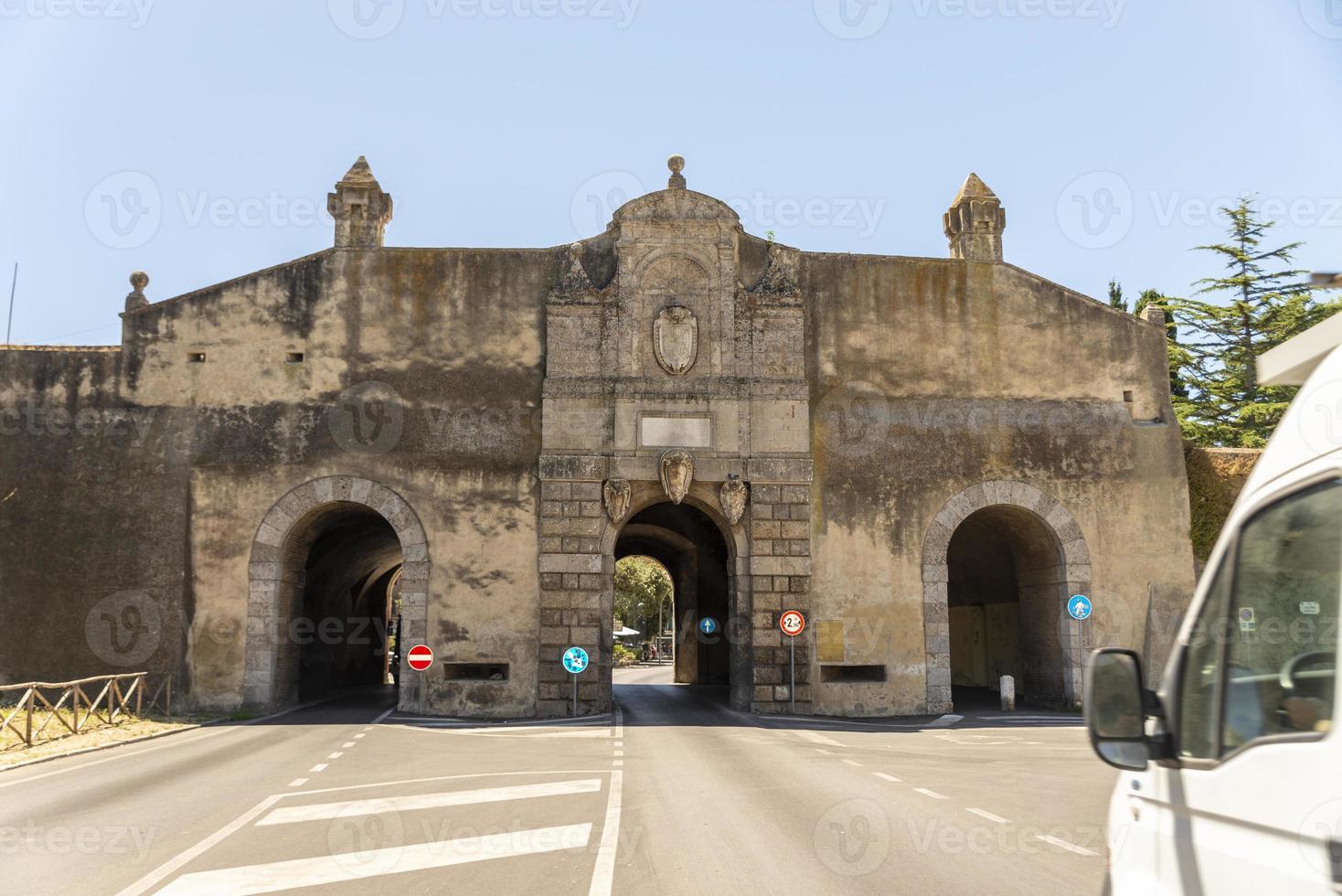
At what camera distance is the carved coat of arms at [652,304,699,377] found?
21.4 m

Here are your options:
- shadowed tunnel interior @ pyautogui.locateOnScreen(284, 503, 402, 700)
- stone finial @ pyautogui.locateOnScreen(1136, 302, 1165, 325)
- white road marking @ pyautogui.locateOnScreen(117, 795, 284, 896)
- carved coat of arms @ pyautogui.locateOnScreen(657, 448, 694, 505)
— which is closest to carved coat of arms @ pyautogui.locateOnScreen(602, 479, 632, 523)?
carved coat of arms @ pyautogui.locateOnScreen(657, 448, 694, 505)

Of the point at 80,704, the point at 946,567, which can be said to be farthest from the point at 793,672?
the point at 80,704

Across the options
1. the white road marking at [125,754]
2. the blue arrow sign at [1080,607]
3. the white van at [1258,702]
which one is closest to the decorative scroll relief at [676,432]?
the blue arrow sign at [1080,607]

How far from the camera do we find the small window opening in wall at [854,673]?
2106 centimetres

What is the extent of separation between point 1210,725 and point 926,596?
18.8 metres

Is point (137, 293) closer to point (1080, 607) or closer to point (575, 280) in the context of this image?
point (575, 280)

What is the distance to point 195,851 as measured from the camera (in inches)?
303

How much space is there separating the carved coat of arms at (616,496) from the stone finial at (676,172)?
641 centimetres

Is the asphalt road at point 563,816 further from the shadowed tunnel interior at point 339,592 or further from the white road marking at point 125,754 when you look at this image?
the shadowed tunnel interior at point 339,592

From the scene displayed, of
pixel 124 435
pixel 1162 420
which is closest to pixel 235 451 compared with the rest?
pixel 124 435

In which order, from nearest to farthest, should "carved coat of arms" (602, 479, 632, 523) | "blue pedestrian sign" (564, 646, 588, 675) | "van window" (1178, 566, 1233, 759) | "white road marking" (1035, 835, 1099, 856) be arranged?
"van window" (1178, 566, 1233, 759)
"white road marking" (1035, 835, 1099, 856)
"blue pedestrian sign" (564, 646, 588, 675)
"carved coat of arms" (602, 479, 632, 523)

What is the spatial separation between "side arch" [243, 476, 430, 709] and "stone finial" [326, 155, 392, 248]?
5186 mm

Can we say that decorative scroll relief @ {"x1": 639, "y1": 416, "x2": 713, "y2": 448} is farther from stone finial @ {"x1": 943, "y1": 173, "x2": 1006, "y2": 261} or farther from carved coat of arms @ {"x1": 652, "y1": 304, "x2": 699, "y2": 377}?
stone finial @ {"x1": 943, "y1": 173, "x2": 1006, "y2": 261}

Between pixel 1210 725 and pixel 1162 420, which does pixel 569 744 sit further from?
pixel 1162 420
